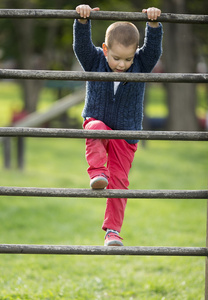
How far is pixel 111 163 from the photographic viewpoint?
122 inches

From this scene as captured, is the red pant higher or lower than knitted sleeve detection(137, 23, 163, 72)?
lower

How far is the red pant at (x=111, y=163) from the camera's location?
2.89m

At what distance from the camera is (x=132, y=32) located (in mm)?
2826

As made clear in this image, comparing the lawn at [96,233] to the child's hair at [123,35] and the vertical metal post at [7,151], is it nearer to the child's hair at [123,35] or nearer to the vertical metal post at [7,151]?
the vertical metal post at [7,151]

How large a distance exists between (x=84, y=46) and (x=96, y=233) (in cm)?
388

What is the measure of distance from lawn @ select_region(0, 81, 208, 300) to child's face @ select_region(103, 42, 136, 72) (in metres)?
1.77

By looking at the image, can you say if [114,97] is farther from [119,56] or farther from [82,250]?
[82,250]

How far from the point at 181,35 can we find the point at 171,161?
175 inches

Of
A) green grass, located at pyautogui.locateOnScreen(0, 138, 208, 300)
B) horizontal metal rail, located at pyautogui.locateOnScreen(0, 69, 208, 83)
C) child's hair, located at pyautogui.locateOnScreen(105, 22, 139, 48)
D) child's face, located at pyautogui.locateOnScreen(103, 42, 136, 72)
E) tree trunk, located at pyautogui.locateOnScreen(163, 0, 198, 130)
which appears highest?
tree trunk, located at pyautogui.locateOnScreen(163, 0, 198, 130)

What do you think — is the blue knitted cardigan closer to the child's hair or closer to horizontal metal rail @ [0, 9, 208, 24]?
the child's hair

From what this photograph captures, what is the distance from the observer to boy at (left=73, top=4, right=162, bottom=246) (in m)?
2.84

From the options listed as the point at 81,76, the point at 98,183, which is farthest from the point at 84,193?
the point at 81,76

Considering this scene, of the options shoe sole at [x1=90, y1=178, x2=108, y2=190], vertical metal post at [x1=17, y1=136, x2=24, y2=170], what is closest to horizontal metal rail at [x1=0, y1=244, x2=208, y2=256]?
shoe sole at [x1=90, y1=178, x2=108, y2=190]

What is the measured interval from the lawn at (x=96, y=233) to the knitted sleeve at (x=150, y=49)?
1772 millimetres
